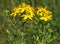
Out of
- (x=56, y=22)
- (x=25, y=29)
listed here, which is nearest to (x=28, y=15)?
(x=25, y=29)

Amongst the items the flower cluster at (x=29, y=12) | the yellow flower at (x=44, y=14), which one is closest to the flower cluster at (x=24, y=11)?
the flower cluster at (x=29, y=12)

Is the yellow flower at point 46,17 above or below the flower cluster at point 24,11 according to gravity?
below

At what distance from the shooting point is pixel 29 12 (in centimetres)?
373

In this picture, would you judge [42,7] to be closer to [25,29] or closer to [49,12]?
[49,12]

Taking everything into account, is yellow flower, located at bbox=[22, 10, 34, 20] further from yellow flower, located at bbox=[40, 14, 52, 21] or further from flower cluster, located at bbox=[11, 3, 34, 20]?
yellow flower, located at bbox=[40, 14, 52, 21]

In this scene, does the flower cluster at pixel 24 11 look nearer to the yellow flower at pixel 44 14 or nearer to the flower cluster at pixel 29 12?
the flower cluster at pixel 29 12

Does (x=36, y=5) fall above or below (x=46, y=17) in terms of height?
above

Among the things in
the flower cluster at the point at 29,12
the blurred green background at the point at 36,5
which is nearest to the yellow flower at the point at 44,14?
the flower cluster at the point at 29,12

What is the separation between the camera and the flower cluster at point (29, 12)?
373 cm

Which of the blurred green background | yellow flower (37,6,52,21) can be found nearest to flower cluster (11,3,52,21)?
yellow flower (37,6,52,21)

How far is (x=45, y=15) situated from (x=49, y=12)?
166mm

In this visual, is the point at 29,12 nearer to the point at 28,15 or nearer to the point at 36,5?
the point at 28,15

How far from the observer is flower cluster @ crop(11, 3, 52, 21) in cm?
373

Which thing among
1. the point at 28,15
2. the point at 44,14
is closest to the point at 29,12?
the point at 28,15
